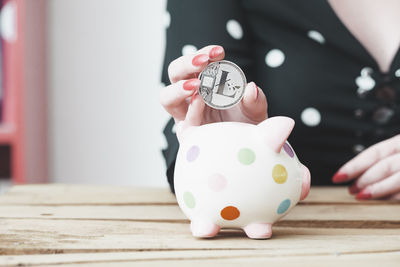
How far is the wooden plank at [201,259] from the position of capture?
16.6 inches

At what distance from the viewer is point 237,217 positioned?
0.49m

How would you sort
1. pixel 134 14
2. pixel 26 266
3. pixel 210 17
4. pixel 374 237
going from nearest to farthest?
pixel 26 266 < pixel 374 237 < pixel 210 17 < pixel 134 14

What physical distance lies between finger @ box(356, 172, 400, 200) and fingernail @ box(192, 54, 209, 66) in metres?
0.40

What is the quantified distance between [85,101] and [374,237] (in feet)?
4.73

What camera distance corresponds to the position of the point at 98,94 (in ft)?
5.81

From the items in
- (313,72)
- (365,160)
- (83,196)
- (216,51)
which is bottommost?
(83,196)

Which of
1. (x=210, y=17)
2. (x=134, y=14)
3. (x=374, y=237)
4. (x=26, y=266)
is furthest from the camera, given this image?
(x=134, y=14)

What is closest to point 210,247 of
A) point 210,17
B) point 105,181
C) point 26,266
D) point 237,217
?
point 237,217

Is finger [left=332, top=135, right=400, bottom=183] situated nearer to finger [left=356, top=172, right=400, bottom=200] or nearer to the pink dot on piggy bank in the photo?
finger [left=356, top=172, right=400, bottom=200]

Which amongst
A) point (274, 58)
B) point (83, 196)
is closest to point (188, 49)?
point (274, 58)

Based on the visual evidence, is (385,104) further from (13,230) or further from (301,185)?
(13,230)

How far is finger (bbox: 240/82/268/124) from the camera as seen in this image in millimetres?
541

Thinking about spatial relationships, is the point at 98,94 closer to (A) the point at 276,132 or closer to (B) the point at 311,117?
(B) the point at 311,117

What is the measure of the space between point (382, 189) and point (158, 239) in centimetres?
43
